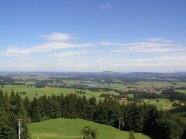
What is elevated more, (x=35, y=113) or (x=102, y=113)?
(x=102, y=113)

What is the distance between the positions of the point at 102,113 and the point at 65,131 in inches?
973

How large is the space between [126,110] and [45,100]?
2979 centimetres

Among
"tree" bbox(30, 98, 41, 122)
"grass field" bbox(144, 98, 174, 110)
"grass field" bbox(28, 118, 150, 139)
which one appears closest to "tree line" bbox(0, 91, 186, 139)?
"tree" bbox(30, 98, 41, 122)

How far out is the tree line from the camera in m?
92.6

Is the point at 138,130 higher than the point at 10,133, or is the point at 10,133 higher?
the point at 10,133

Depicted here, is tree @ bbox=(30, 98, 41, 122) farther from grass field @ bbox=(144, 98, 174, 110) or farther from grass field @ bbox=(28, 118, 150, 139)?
grass field @ bbox=(144, 98, 174, 110)

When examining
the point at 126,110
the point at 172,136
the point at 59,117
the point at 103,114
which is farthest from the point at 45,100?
the point at 172,136

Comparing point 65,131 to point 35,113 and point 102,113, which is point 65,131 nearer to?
point 102,113

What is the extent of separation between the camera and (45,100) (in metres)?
120

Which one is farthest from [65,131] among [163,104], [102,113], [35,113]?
[163,104]

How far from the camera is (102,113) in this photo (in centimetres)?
11231

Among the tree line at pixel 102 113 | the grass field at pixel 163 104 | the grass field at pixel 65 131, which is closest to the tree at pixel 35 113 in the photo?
the tree line at pixel 102 113

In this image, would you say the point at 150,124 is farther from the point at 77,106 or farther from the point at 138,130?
the point at 77,106

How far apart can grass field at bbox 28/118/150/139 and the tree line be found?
5.08 meters
